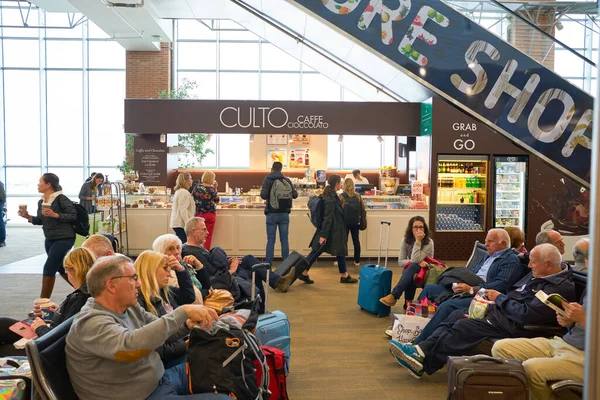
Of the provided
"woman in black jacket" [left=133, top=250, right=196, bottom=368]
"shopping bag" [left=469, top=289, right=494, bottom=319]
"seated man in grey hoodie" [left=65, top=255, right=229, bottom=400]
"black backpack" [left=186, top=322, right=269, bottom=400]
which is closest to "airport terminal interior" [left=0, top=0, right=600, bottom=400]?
"shopping bag" [left=469, top=289, right=494, bottom=319]

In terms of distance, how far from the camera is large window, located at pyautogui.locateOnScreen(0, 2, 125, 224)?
1691 cm

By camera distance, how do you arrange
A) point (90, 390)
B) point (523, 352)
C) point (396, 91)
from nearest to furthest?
point (90, 390) < point (523, 352) < point (396, 91)

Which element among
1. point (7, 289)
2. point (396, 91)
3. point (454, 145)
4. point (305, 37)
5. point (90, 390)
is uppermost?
point (305, 37)

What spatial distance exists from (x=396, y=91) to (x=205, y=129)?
4.30 metres

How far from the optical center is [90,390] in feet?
8.66

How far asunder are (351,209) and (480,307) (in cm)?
468

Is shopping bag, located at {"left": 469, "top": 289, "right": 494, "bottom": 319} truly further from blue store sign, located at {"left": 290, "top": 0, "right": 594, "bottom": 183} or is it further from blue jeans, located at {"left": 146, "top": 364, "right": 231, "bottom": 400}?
blue store sign, located at {"left": 290, "top": 0, "right": 594, "bottom": 183}

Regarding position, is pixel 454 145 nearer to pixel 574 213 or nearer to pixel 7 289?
pixel 574 213

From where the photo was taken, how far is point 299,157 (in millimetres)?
14375

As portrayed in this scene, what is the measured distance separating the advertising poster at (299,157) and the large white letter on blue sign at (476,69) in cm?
631

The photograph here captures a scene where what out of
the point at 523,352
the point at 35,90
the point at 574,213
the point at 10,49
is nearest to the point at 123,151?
the point at 35,90

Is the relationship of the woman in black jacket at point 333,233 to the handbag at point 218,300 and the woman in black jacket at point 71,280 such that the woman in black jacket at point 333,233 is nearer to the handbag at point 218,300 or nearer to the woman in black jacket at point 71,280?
the handbag at point 218,300

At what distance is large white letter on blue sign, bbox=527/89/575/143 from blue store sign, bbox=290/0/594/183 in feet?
0.03

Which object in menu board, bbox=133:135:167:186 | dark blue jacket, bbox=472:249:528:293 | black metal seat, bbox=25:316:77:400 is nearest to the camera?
black metal seat, bbox=25:316:77:400
